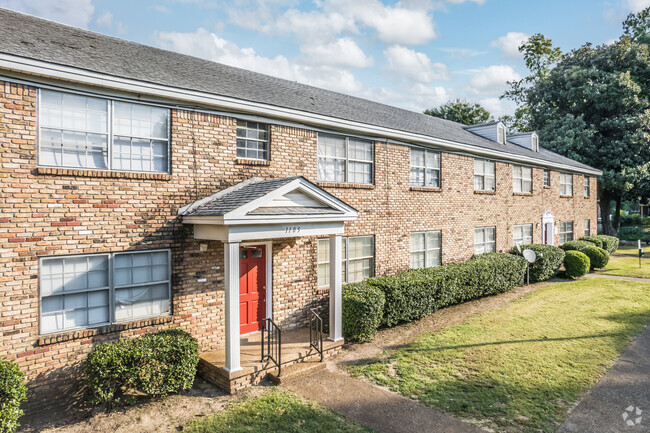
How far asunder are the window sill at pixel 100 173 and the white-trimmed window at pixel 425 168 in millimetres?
8803

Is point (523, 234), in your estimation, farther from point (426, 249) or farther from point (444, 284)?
point (444, 284)

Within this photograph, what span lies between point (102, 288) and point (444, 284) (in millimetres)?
9825

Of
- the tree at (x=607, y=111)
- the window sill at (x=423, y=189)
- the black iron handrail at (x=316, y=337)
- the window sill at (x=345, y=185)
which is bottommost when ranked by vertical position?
the black iron handrail at (x=316, y=337)

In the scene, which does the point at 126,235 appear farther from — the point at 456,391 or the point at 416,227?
the point at 416,227

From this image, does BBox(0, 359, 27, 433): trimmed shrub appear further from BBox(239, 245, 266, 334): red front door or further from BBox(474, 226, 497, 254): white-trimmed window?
BBox(474, 226, 497, 254): white-trimmed window

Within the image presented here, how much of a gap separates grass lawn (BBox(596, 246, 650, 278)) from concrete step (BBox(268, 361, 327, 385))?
18.8 meters

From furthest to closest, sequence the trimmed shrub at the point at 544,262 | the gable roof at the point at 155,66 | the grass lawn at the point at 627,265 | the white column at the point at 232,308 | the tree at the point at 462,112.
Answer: the tree at the point at 462,112, the grass lawn at the point at 627,265, the trimmed shrub at the point at 544,262, the white column at the point at 232,308, the gable roof at the point at 155,66

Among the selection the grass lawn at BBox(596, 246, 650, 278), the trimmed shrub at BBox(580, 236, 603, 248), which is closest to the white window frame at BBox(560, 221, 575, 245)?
the trimmed shrub at BBox(580, 236, 603, 248)

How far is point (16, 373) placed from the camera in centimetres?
582

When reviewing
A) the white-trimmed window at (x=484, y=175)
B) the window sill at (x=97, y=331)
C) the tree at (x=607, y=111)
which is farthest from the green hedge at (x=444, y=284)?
the tree at (x=607, y=111)

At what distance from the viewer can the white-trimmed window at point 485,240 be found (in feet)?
56.1

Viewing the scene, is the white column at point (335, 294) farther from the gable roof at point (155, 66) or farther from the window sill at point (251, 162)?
the gable roof at point (155, 66)

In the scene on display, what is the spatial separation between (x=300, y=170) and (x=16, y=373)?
7185 mm

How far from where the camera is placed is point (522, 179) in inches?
797
